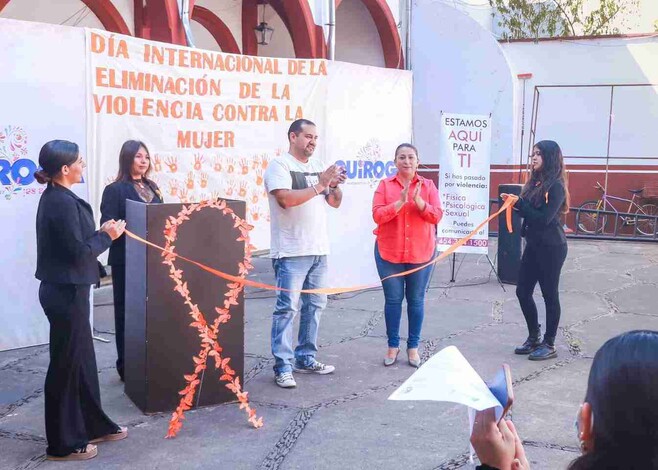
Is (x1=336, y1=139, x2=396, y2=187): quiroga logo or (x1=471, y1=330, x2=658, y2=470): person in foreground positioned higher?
(x1=336, y1=139, x2=396, y2=187): quiroga logo

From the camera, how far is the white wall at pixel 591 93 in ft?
50.5

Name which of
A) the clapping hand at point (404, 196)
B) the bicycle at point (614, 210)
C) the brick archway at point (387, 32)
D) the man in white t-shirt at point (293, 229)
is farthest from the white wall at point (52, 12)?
the bicycle at point (614, 210)

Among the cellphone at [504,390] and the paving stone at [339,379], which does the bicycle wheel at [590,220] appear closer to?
the paving stone at [339,379]

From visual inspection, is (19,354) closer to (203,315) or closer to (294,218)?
(203,315)

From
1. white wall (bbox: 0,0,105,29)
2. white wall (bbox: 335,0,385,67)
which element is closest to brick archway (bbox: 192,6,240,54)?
white wall (bbox: 0,0,105,29)

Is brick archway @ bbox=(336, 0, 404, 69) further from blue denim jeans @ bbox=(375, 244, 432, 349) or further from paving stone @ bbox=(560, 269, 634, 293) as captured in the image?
blue denim jeans @ bbox=(375, 244, 432, 349)

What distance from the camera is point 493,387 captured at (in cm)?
185

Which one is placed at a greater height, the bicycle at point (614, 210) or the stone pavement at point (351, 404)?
the bicycle at point (614, 210)

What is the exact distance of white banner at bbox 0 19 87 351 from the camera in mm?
5879

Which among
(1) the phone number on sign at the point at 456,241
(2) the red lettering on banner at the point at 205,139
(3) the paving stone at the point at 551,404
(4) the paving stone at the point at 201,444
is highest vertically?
(2) the red lettering on banner at the point at 205,139

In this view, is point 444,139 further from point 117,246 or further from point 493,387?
point 493,387

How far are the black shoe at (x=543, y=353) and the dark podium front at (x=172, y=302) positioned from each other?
261cm

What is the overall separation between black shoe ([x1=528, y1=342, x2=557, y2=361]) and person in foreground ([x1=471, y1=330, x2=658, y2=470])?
485 cm

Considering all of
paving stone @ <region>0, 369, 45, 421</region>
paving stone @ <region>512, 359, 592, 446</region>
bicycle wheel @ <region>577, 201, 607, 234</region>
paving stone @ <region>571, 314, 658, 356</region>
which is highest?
bicycle wheel @ <region>577, 201, 607, 234</region>
